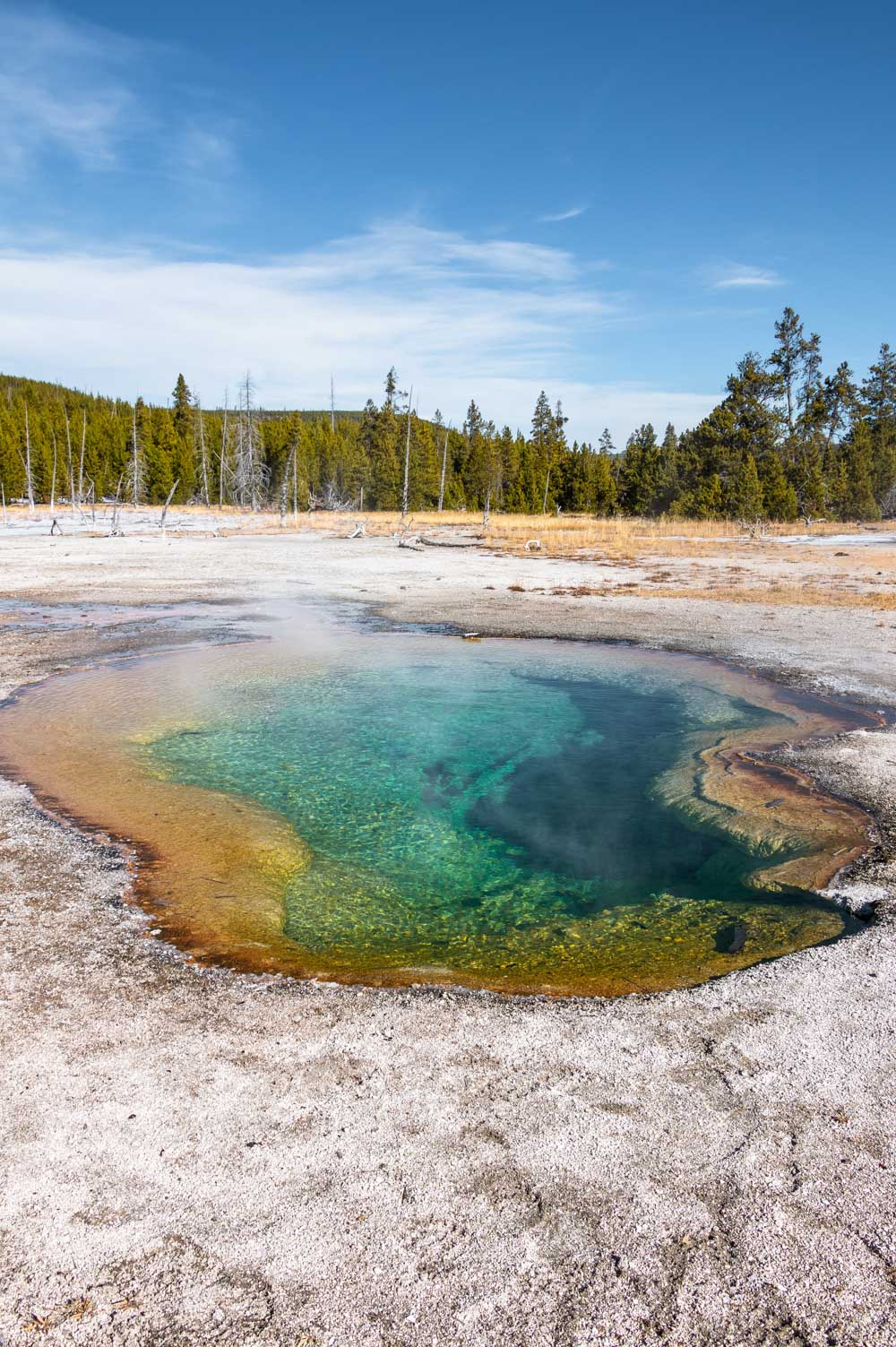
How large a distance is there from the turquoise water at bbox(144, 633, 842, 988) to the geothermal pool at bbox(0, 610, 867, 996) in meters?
0.03

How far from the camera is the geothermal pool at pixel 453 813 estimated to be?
5.33m

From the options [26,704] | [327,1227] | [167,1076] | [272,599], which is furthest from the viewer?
[272,599]

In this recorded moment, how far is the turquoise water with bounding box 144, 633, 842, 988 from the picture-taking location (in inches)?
214

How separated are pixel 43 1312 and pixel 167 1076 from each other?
1.12 m

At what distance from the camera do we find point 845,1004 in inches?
169

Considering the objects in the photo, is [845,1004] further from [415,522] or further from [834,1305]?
[415,522]

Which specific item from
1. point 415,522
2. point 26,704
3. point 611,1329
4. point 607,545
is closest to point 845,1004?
point 611,1329

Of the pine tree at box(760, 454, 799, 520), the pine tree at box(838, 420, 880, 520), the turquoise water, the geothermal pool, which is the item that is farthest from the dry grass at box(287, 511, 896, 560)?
the geothermal pool

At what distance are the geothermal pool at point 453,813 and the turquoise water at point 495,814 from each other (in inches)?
1.1

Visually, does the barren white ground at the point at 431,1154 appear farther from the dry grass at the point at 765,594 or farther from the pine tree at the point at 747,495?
the pine tree at the point at 747,495

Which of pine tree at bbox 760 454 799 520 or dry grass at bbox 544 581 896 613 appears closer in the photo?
dry grass at bbox 544 581 896 613

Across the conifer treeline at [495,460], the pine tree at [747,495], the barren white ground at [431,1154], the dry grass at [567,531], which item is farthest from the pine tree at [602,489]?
the barren white ground at [431,1154]

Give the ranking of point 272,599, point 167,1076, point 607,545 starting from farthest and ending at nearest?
point 607,545 < point 272,599 < point 167,1076

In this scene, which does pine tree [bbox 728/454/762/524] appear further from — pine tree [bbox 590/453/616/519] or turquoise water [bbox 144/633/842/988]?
turquoise water [bbox 144/633/842/988]
